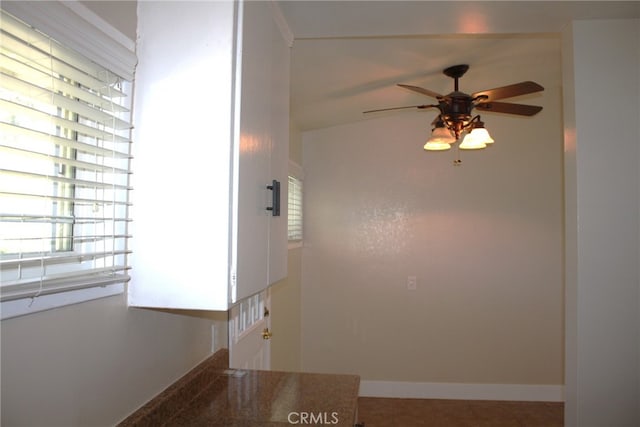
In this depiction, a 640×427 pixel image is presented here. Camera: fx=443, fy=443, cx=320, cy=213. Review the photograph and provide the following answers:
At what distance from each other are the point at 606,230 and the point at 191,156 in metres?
1.80

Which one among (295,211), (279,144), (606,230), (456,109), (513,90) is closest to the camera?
(279,144)

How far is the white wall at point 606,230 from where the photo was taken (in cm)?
196

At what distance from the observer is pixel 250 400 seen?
5.73ft

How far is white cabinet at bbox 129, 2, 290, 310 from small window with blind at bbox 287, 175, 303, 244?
8.37 feet

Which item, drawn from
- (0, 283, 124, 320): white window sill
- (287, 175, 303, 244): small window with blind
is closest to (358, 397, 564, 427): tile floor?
(287, 175, 303, 244): small window with blind

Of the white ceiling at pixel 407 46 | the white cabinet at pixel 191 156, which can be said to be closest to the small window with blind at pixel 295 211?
the white ceiling at pixel 407 46

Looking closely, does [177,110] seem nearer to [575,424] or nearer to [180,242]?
[180,242]

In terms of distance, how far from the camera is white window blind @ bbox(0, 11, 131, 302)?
0.95 meters

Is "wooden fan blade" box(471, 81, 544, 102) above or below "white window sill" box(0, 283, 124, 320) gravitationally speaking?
above

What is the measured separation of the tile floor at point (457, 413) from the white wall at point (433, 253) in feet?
0.71

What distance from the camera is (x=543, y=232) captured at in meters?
4.26

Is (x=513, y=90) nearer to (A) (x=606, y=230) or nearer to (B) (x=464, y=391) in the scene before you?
(A) (x=606, y=230)

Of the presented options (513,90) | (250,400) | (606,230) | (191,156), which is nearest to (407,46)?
(513,90)

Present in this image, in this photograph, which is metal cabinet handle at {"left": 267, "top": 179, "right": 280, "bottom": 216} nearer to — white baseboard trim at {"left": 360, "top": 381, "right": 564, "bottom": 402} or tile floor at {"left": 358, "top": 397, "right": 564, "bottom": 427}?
tile floor at {"left": 358, "top": 397, "right": 564, "bottom": 427}
